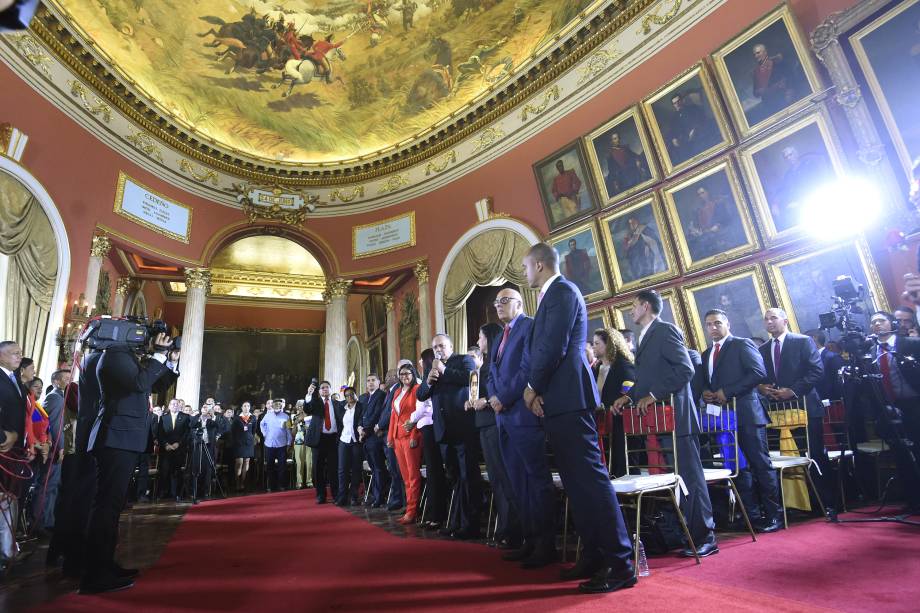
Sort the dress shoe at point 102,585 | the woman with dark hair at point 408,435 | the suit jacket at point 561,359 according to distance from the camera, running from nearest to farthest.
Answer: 1. the suit jacket at point 561,359
2. the dress shoe at point 102,585
3. the woman with dark hair at point 408,435

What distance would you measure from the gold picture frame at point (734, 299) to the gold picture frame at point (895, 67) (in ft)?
6.69

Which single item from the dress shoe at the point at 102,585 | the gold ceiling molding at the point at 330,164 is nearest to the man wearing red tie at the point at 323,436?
the dress shoe at the point at 102,585

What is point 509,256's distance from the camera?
36.5 ft

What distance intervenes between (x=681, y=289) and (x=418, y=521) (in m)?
5.32

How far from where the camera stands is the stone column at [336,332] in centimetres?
1355

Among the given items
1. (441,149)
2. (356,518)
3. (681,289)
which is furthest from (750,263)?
(441,149)

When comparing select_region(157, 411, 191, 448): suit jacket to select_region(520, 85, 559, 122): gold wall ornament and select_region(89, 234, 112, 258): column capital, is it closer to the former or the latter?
select_region(89, 234, 112, 258): column capital

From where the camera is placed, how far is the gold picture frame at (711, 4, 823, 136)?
6613 mm

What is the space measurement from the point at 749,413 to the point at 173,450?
9090mm

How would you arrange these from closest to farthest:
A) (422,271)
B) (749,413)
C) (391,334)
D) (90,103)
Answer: (749,413), (90,103), (422,271), (391,334)

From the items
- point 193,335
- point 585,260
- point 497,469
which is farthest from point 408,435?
point 193,335

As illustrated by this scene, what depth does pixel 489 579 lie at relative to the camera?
2740 millimetres

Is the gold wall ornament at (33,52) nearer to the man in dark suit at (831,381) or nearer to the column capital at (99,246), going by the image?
the column capital at (99,246)

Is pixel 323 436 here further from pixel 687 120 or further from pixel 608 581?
pixel 687 120
